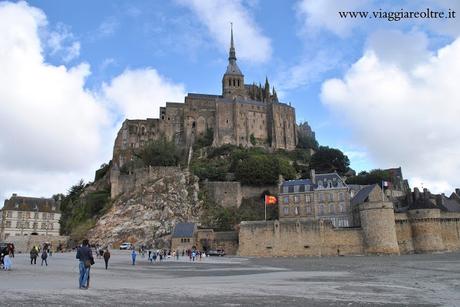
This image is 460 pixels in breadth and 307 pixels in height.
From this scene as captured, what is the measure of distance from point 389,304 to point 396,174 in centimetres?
7442

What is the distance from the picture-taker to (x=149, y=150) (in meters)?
75.8

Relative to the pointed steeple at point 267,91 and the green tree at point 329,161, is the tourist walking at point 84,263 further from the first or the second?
the pointed steeple at point 267,91

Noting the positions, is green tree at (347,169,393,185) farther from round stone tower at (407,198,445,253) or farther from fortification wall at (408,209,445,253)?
fortification wall at (408,209,445,253)

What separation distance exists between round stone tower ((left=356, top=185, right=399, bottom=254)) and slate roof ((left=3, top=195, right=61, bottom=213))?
53.5 metres

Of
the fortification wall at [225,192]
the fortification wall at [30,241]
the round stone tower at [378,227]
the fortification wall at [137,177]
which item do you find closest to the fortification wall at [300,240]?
the round stone tower at [378,227]

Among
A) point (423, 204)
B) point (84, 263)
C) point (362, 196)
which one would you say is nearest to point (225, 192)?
point (362, 196)

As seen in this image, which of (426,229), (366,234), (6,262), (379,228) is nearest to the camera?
(6,262)

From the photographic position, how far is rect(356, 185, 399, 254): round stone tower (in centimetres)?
4541

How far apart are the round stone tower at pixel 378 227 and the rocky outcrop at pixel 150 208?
75.2 feet

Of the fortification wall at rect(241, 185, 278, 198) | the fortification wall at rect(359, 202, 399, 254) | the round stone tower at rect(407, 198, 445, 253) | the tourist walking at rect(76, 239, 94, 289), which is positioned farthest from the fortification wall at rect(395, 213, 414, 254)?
the tourist walking at rect(76, 239, 94, 289)

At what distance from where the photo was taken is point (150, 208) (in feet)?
196

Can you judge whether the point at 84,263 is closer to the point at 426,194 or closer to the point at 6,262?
the point at 6,262

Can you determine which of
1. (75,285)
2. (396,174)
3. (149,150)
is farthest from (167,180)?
(75,285)

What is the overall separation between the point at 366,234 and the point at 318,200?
10.0 meters
